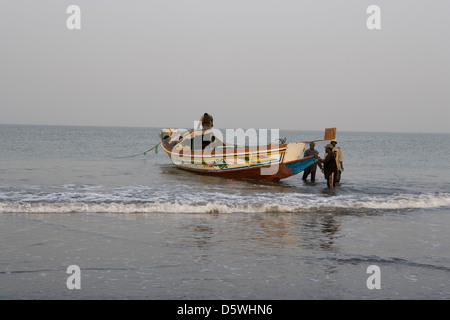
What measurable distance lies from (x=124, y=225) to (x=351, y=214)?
6270mm

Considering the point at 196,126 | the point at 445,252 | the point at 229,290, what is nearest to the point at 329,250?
the point at 445,252

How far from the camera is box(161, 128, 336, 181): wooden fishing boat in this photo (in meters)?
20.7

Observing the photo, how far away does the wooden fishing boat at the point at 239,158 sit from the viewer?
20719 millimetres

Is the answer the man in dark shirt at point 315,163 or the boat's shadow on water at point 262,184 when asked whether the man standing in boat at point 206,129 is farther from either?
the man in dark shirt at point 315,163

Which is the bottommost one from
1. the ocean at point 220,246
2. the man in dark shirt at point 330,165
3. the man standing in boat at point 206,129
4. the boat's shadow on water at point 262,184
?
the boat's shadow on water at point 262,184

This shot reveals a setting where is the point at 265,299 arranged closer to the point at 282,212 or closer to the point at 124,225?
the point at 124,225

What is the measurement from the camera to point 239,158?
2194 centimetres

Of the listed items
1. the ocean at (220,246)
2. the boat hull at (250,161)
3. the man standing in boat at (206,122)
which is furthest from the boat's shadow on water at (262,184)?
the man standing in boat at (206,122)

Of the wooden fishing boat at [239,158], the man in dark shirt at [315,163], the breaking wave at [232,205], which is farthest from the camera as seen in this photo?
the wooden fishing boat at [239,158]

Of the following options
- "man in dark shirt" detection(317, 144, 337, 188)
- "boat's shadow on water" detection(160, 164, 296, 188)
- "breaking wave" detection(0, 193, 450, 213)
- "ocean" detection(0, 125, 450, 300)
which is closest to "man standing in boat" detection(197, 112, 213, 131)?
"boat's shadow on water" detection(160, 164, 296, 188)

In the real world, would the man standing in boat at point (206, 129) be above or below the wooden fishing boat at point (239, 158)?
above

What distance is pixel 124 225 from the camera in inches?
415

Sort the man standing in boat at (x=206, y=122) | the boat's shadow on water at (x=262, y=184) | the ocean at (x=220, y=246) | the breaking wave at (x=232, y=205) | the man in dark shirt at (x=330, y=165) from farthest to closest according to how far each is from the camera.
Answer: the man standing in boat at (x=206, y=122)
the boat's shadow on water at (x=262, y=184)
the man in dark shirt at (x=330, y=165)
the breaking wave at (x=232, y=205)
the ocean at (x=220, y=246)

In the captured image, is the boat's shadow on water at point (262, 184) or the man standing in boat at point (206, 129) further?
the man standing in boat at point (206, 129)
